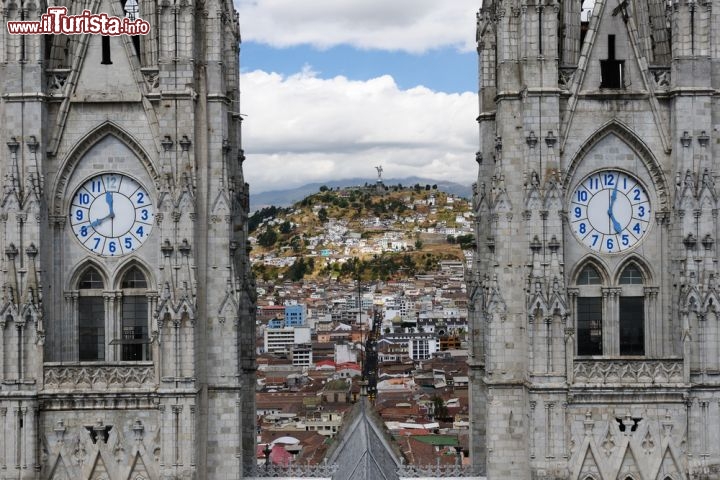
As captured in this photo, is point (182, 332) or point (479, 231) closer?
point (182, 332)

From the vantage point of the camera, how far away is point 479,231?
1394 inches

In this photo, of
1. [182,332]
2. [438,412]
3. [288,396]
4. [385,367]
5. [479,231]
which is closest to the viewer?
[182,332]

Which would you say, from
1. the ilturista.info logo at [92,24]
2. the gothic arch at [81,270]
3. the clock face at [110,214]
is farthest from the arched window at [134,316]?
the ilturista.info logo at [92,24]

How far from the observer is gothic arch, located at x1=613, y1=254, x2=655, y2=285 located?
33.3 meters

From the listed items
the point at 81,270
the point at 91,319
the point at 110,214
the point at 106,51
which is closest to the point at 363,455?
the point at 91,319

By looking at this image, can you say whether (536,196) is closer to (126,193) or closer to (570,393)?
(570,393)

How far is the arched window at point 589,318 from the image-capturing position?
33.7 meters

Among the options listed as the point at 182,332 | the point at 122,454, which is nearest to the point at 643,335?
the point at 182,332

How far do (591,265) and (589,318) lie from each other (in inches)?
65.3

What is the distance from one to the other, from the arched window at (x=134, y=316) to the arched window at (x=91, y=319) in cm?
67

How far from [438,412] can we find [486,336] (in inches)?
3676

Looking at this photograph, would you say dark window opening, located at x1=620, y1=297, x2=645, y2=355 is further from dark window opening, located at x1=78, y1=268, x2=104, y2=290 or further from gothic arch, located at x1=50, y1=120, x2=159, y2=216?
dark window opening, located at x1=78, y1=268, x2=104, y2=290

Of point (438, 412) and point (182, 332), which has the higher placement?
point (182, 332)

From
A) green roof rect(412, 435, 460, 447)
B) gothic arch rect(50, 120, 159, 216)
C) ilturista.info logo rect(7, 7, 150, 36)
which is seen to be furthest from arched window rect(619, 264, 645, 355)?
green roof rect(412, 435, 460, 447)
